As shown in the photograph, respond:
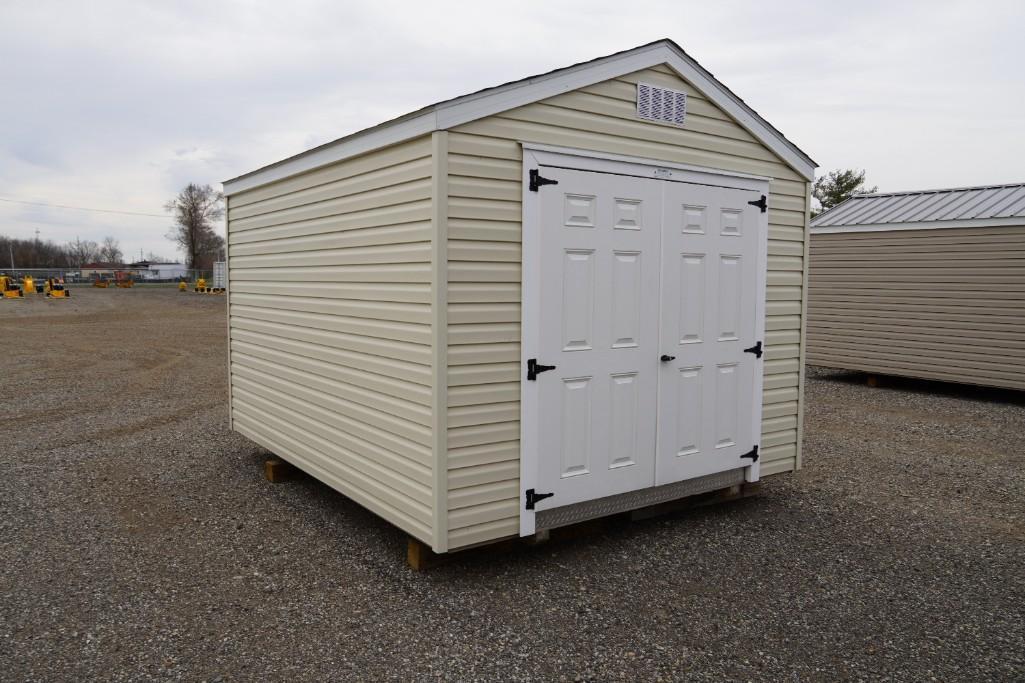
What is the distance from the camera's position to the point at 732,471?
5.35m

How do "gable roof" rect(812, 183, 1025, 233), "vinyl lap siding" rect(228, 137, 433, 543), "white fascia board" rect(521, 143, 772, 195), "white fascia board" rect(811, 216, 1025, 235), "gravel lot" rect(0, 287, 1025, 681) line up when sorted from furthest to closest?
1. "gable roof" rect(812, 183, 1025, 233)
2. "white fascia board" rect(811, 216, 1025, 235)
3. "white fascia board" rect(521, 143, 772, 195)
4. "vinyl lap siding" rect(228, 137, 433, 543)
5. "gravel lot" rect(0, 287, 1025, 681)

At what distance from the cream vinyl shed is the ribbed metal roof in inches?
252

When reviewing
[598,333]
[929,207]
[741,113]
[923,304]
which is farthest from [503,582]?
[929,207]

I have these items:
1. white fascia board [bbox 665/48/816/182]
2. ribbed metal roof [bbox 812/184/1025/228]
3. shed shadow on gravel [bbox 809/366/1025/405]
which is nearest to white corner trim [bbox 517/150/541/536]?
white fascia board [bbox 665/48/816/182]

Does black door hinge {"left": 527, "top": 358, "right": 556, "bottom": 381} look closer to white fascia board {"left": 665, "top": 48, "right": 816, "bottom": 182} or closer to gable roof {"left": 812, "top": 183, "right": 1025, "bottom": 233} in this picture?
white fascia board {"left": 665, "top": 48, "right": 816, "bottom": 182}

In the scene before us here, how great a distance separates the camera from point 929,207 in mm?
11164

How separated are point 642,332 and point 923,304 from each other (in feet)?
25.6

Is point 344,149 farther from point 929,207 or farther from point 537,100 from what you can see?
point 929,207

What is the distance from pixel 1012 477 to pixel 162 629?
6.70 meters

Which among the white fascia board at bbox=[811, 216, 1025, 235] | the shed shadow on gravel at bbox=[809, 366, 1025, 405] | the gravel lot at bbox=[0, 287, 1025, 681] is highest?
the white fascia board at bbox=[811, 216, 1025, 235]

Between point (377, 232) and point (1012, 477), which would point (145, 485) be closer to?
point (377, 232)

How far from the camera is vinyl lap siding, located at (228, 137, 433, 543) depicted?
4.12 m

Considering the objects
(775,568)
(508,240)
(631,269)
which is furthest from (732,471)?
(508,240)

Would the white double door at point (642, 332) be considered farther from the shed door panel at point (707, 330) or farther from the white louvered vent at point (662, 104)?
the white louvered vent at point (662, 104)
